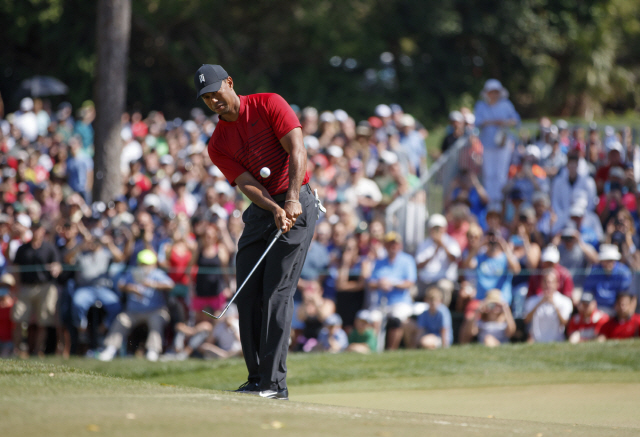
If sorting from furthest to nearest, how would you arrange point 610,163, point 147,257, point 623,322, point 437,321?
point 610,163, point 147,257, point 437,321, point 623,322

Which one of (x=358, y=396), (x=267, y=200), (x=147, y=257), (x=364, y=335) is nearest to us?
(x=267, y=200)

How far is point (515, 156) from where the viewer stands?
13.5 m

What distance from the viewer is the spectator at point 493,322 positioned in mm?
10164

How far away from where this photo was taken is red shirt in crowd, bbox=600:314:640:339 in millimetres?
9789

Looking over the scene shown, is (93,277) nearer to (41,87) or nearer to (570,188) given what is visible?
(570,188)

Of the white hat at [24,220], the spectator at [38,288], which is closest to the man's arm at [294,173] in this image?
the spectator at [38,288]

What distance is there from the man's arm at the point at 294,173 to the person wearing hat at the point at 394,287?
209 inches

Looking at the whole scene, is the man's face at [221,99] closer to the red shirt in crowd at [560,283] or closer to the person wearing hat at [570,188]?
the red shirt in crowd at [560,283]

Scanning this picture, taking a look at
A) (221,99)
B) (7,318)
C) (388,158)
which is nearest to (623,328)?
(388,158)

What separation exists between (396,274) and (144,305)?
10.8ft

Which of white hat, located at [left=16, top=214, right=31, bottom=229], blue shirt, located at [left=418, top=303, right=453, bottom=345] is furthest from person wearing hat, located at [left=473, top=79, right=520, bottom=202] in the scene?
white hat, located at [left=16, top=214, right=31, bottom=229]

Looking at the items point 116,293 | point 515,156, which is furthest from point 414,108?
point 116,293

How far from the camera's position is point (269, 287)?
557 cm

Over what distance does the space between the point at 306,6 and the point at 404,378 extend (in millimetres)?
23184
